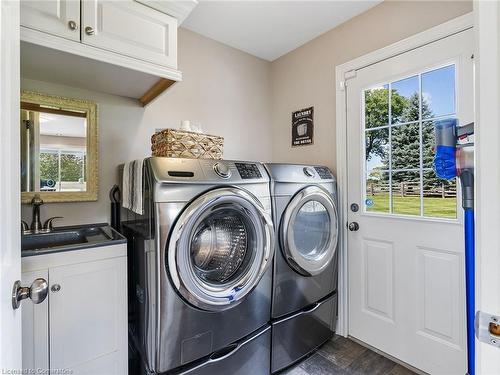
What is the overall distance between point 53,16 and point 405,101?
2.03 metres

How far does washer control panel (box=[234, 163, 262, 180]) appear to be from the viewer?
1.47 meters

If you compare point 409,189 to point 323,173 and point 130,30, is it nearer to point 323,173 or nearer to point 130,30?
point 323,173

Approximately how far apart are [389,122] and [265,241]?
1.24 m

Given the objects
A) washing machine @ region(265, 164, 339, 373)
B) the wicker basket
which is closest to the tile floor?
washing machine @ region(265, 164, 339, 373)

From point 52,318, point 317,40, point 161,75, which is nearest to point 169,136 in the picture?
point 161,75

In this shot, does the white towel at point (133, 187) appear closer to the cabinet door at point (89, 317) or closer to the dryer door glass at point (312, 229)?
the cabinet door at point (89, 317)

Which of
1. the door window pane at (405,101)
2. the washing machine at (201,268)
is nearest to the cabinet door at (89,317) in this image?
the washing machine at (201,268)

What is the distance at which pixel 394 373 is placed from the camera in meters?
1.68

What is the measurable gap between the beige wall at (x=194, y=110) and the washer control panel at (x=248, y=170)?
0.71 metres

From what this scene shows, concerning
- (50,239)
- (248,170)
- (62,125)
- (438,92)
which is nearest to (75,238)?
(50,239)

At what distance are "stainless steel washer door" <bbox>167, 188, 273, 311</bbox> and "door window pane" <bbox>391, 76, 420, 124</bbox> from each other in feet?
3.88

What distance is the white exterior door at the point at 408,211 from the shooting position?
154cm

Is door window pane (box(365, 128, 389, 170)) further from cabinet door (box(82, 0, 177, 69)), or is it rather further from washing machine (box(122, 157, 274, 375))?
cabinet door (box(82, 0, 177, 69))

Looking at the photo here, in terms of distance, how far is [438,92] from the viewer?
1.61 meters
